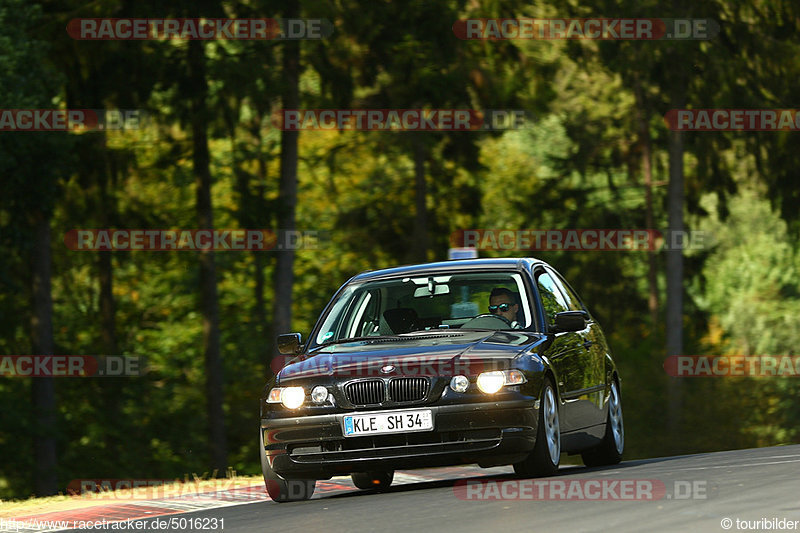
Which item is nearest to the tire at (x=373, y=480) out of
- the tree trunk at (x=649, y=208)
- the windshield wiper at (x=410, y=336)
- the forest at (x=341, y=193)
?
the windshield wiper at (x=410, y=336)

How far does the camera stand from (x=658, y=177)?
42062 millimetres

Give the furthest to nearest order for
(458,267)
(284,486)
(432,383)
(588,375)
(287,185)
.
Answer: (287,185) < (588,375) < (458,267) < (284,486) < (432,383)

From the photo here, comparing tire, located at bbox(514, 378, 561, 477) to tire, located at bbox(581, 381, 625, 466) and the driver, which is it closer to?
the driver

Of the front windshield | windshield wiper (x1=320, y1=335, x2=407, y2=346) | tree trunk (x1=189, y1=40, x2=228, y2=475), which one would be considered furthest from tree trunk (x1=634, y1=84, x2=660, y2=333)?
windshield wiper (x1=320, y1=335, x2=407, y2=346)

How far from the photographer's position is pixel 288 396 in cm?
1075

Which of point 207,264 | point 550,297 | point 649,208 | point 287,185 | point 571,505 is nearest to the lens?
point 571,505

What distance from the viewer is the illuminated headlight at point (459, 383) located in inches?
408

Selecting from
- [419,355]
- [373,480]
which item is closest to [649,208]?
[373,480]

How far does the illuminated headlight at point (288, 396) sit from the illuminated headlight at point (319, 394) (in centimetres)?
8

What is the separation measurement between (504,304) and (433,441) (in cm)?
179

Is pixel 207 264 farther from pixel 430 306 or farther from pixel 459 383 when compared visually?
pixel 459 383

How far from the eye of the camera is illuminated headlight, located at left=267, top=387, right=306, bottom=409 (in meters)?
10.7

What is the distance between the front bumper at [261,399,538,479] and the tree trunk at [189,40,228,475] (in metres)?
22.5

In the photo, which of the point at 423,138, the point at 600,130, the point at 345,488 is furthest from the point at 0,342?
the point at 345,488
